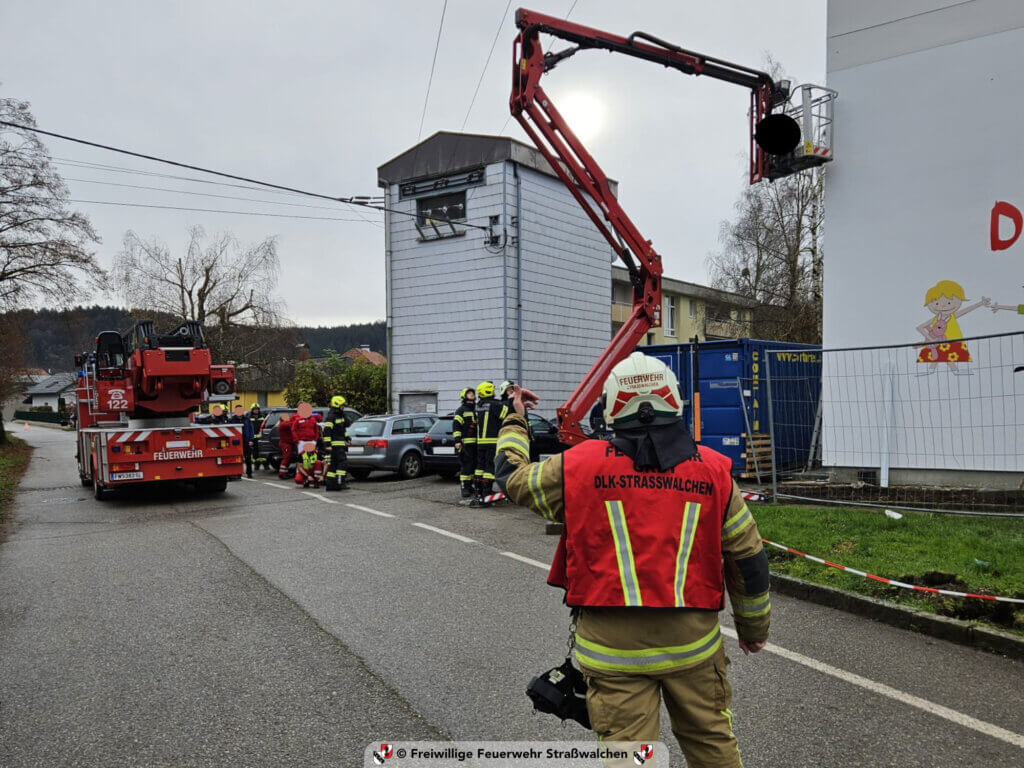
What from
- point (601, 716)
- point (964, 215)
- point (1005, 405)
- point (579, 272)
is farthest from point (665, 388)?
point (579, 272)

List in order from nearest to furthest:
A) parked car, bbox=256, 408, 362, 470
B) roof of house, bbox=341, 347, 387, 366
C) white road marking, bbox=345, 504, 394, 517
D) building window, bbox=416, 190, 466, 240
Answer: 1. white road marking, bbox=345, 504, 394, 517
2. parked car, bbox=256, 408, 362, 470
3. building window, bbox=416, 190, 466, 240
4. roof of house, bbox=341, 347, 387, 366

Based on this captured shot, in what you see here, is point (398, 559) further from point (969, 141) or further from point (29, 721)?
point (969, 141)

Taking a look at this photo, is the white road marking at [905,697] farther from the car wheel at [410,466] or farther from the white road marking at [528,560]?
the car wheel at [410,466]

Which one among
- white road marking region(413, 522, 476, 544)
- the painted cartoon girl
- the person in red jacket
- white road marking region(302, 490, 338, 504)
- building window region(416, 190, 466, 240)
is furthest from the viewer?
building window region(416, 190, 466, 240)

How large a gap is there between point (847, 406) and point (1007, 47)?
548 centimetres

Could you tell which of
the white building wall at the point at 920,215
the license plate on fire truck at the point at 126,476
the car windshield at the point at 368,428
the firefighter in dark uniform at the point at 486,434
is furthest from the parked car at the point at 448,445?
the white building wall at the point at 920,215

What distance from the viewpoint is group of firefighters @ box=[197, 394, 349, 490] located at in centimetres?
1473

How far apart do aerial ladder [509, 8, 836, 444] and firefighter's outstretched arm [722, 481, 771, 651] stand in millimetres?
7168

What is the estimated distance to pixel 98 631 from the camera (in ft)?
18.4

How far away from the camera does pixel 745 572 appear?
2518 millimetres

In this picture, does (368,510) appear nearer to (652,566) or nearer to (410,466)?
(410,466)

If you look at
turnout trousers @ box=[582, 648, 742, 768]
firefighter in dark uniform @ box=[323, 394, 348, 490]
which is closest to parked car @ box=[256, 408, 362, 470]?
firefighter in dark uniform @ box=[323, 394, 348, 490]

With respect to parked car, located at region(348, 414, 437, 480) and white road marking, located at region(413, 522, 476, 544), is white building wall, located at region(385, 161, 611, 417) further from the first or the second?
white road marking, located at region(413, 522, 476, 544)

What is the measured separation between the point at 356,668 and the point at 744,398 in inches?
394
